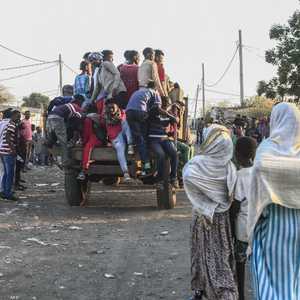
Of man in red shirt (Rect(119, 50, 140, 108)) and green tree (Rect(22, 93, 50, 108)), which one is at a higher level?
green tree (Rect(22, 93, 50, 108))

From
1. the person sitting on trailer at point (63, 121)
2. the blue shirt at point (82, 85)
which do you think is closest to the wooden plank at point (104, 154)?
the person sitting on trailer at point (63, 121)

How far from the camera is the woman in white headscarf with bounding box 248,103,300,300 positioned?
3.51m

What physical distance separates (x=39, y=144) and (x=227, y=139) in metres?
18.7

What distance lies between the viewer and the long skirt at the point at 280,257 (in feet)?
11.5

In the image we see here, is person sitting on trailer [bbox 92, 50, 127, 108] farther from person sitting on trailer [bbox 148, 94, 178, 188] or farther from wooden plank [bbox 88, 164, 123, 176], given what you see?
wooden plank [bbox 88, 164, 123, 176]

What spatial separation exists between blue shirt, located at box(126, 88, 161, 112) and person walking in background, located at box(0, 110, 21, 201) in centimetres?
273

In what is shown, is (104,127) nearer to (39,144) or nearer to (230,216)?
(230,216)

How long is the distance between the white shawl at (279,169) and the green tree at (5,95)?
50.7 meters

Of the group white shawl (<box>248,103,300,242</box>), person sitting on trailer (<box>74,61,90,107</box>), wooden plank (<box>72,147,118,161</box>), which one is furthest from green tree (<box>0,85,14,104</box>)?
white shawl (<box>248,103,300,242</box>)

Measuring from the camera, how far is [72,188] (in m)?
9.85

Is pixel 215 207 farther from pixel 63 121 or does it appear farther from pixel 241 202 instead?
pixel 63 121

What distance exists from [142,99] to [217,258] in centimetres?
483

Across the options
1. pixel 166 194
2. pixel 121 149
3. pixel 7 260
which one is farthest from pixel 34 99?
pixel 7 260

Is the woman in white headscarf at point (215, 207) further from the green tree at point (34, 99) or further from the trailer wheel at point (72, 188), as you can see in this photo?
the green tree at point (34, 99)
